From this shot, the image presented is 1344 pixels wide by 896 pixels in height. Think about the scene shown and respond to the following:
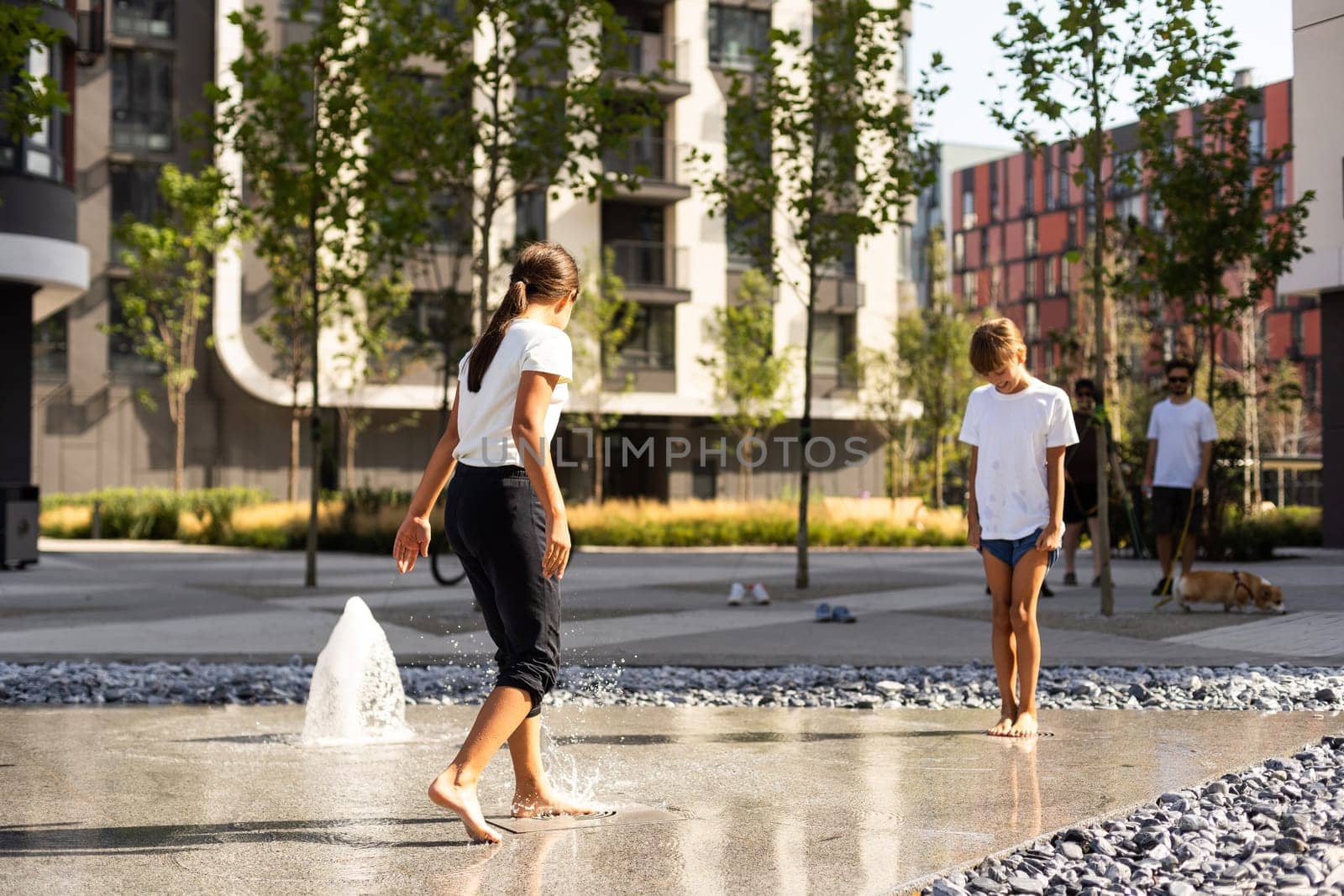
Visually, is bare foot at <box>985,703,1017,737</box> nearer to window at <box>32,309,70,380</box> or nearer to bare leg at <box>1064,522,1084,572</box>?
bare leg at <box>1064,522,1084,572</box>

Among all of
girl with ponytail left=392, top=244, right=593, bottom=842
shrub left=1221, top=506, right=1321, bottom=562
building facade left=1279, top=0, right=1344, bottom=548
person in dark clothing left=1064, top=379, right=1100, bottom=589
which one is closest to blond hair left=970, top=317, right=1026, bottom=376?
girl with ponytail left=392, top=244, right=593, bottom=842

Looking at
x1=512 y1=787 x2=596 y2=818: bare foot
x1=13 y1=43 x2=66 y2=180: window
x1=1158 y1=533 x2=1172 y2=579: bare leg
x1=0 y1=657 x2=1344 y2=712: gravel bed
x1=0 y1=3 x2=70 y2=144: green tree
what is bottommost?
x1=0 y1=657 x2=1344 y2=712: gravel bed

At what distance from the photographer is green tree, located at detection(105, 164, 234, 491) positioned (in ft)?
114

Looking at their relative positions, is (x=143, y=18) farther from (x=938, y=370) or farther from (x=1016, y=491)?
(x=1016, y=491)

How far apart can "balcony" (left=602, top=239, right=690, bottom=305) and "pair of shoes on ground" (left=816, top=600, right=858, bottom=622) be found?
3200 centimetres

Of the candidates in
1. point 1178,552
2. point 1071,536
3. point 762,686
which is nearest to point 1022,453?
point 762,686

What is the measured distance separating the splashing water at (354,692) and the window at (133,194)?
121 ft

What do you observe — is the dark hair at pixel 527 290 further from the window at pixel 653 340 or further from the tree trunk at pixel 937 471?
the window at pixel 653 340

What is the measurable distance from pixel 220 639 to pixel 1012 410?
6.18 metres

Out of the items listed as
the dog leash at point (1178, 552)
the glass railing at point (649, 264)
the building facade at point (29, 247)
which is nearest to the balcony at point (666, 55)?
the glass railing at point (649, 264)

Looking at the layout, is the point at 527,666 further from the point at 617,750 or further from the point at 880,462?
the point at 880,462

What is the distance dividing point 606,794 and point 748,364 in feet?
116

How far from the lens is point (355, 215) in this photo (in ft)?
48.2

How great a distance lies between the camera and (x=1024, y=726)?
6.49 metres
